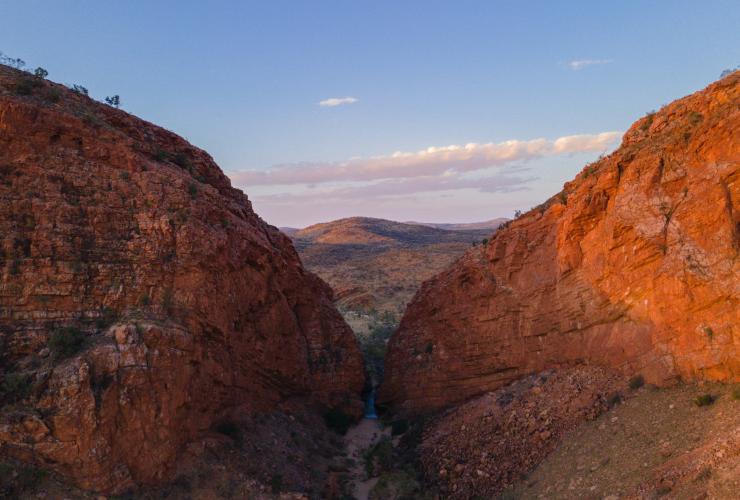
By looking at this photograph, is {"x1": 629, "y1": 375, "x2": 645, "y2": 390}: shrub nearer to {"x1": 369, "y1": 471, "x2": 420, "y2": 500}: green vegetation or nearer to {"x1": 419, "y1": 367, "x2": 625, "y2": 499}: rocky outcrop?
{"x1": 419, "y1": 367, "x2": 625, "y2": 499}: rocky outcrop

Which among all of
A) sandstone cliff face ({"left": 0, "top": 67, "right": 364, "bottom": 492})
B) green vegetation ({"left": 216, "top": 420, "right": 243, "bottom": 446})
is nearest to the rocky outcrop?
green vegetation ({"left": 216, "top": 420, "right": 243, "bottom": 446})

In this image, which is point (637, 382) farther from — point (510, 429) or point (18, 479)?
point (18, 479)

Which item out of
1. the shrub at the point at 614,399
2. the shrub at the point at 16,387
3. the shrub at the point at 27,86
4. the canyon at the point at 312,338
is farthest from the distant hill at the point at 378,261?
the shrub at the point at 16,387

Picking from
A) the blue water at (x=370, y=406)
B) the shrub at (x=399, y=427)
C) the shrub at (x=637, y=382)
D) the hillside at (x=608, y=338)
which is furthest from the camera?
the blue water at (x=370, y=406)

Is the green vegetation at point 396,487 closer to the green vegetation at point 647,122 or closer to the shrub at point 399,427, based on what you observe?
the shrub at point 399,427

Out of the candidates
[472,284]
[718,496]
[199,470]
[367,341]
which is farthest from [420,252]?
[718,496]

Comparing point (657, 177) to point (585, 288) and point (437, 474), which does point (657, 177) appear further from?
point (437, 474)

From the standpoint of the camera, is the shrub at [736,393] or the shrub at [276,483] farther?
the shrub at [276,483]
